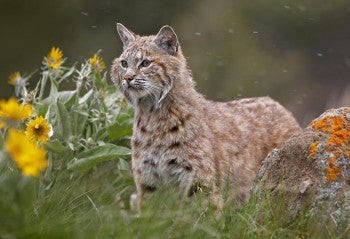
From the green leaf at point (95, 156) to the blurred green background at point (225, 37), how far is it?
397 inches

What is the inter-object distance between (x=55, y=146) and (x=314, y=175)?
2333mm

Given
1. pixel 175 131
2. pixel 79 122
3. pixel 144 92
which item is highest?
pixel 144 92

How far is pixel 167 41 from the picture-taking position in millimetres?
7809

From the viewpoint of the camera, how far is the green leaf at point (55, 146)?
7.65 m

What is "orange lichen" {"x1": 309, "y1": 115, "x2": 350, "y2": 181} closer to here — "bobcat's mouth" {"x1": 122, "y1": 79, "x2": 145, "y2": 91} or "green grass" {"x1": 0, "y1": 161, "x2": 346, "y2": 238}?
"green grass" {"x1": 0, "y1": 161, "x2": 346, "y2": 238}

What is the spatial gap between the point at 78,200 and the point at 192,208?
85 centimetres

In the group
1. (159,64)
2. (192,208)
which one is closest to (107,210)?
(192,208)

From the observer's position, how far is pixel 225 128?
8.00m

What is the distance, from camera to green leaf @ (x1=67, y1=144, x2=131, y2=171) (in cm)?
773

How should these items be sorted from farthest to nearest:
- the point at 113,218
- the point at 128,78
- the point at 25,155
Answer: the point at 128,78
the point at 113,218
the point at 25,155

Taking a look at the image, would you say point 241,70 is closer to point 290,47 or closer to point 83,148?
point 290,47

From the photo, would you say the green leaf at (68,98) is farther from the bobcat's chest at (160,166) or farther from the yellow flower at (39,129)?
the yellow flower at (39,129)

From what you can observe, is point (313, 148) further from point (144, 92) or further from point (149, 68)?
point (149, 68)

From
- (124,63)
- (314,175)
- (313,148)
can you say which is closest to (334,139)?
(313,148)
